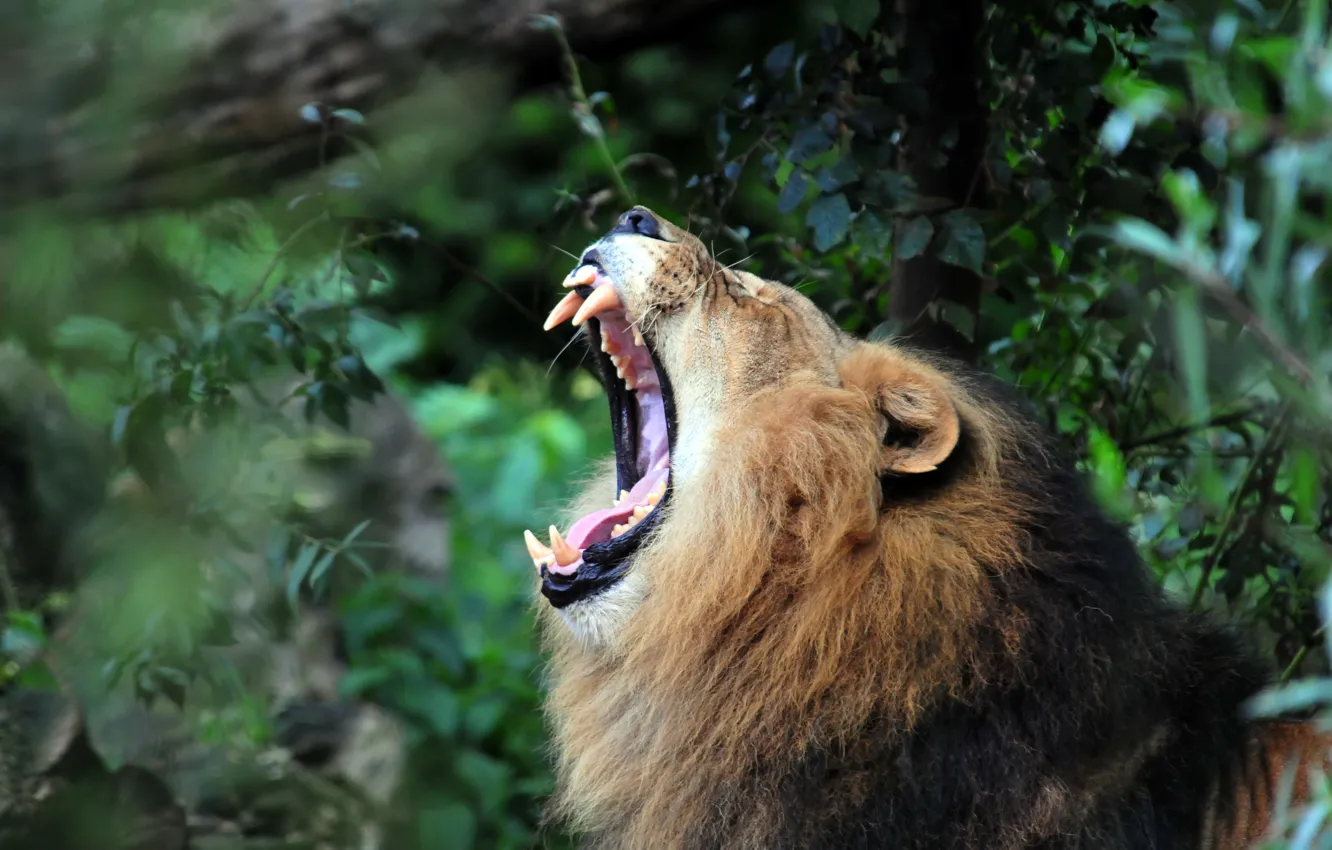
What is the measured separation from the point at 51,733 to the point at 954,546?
2.91 m

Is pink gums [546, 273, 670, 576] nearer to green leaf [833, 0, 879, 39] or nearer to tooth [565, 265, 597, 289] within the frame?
tooth [565, 265, 597, 289]

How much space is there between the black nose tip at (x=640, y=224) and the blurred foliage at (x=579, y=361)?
0.30 m

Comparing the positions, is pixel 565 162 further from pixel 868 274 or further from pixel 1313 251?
pixel 1313 251

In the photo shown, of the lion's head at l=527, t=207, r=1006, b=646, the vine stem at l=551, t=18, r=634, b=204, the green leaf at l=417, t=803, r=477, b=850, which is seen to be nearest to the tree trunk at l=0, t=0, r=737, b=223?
the vine stem at l=551, t=18, r=634, b=204

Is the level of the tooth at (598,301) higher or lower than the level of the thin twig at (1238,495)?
higher

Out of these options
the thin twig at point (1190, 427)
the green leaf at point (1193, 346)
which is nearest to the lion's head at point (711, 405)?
the thin twig at point (1190, 427)

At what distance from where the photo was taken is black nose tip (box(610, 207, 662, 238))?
2.85 m

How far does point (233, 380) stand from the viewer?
309 cm

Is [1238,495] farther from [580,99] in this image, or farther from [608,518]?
[580,99]

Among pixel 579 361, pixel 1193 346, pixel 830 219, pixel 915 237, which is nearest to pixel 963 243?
pixel 915 237

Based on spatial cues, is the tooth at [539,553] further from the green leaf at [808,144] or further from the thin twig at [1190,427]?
the thin twig at [1190,427]

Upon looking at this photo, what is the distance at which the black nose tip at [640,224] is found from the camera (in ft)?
9.36

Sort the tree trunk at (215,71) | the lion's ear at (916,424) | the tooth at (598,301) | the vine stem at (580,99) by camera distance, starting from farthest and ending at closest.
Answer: the vine stem at (580,99), the tooth at (598,301), the lion's ear at (916,424), the tree trunk at (215,71)

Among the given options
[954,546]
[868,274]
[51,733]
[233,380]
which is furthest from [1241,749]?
[51,733]
